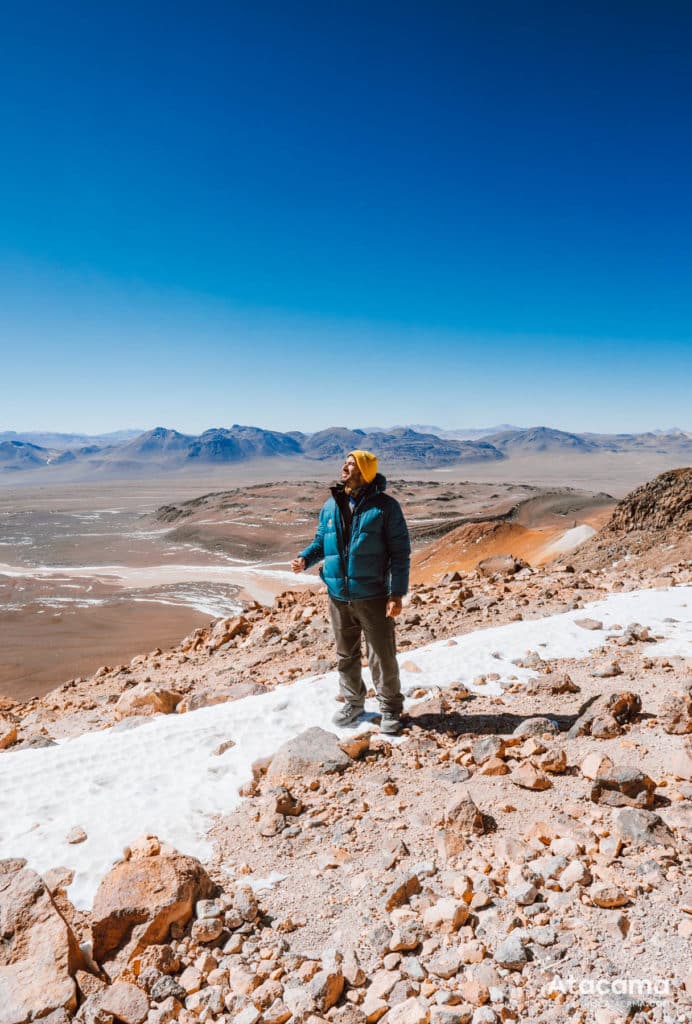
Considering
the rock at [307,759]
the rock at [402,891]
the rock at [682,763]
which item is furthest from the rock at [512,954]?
the rock at [307,759]

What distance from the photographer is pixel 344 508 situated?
3.68 m

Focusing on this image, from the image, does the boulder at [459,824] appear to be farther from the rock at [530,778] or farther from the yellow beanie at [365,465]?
the yellow beanie at [365,465]

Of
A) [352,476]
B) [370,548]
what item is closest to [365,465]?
[352,476]

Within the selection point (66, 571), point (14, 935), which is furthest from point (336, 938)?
point (66, 571)

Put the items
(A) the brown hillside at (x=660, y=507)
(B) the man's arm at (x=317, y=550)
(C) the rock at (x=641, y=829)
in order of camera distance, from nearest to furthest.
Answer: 1. (C) the rock at (x=641, y=829)
2. (B) the man's arm at (x=317, y=550)
3. (A) the brown hillside at (x=660, y=507)

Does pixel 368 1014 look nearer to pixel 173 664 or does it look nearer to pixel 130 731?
pixel 130 731

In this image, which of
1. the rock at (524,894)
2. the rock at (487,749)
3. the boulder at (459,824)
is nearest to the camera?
the rock at (524,894)

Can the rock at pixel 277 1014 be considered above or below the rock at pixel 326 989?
below

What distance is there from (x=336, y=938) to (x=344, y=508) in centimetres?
225

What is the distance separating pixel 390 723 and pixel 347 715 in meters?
0.39

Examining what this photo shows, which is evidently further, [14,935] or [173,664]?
[173,664]

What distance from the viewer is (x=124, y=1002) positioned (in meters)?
2.07

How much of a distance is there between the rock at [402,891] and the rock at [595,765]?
117 cm

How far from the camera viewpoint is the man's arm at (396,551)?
357cm
